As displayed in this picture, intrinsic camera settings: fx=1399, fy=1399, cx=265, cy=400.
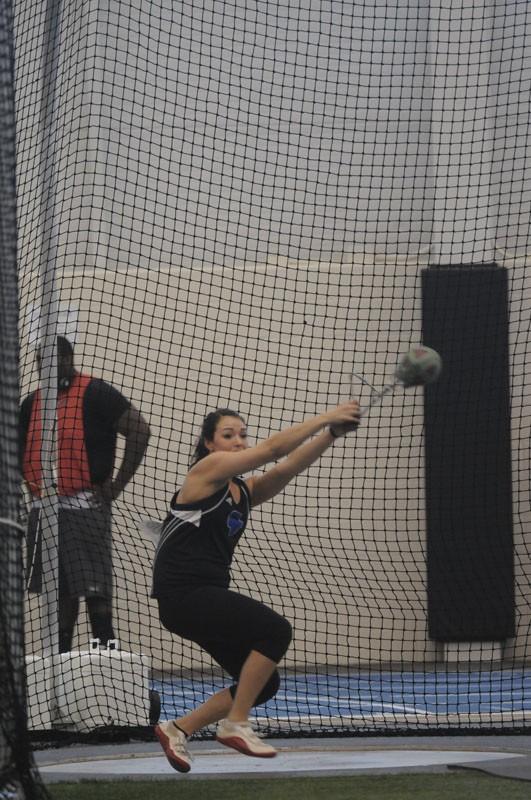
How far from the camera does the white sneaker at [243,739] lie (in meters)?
4.90

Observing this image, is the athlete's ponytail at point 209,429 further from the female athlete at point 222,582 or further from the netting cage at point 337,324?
the netting cage at point 337,324

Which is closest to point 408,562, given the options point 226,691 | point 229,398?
point 229,398

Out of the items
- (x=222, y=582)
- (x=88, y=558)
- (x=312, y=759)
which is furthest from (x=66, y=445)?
(x=222, y=582)

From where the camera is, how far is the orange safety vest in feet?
23.5

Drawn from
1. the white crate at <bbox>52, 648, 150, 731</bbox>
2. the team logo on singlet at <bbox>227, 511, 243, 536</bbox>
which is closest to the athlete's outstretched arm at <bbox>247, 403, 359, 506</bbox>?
the team logo on singlet at <bbox>227, 511, 243, 536</bbox>

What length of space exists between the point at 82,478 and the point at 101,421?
1.07 feet

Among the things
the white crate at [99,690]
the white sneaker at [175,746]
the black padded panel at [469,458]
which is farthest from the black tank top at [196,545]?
the black padded panel at [469,458]

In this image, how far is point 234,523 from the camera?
17.2ft

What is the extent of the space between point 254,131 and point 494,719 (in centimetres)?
512

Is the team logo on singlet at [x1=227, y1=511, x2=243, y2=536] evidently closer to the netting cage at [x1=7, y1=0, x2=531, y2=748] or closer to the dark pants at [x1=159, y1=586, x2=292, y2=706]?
the dark pants at [x1=159, y1=586, x2=292, y2=706]

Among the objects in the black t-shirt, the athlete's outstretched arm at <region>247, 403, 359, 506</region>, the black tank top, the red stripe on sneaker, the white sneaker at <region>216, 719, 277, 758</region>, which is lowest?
the red stripe on sneaker

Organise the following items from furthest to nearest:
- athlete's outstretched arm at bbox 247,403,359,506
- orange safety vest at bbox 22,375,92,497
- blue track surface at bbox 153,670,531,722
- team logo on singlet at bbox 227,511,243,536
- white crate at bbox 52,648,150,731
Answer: blue track surface at bbox 153,670,531,722, orange safety vest at bbox 22,375,92,497, white crate at bbox 52,648,150,731, team logo on singlet at bbox 227,511,243,536, athlete's outstretched arm at bbox 247,403,359,506

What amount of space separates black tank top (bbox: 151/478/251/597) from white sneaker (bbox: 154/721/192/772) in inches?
19.7

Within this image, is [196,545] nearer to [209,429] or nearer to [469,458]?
[209,429]
